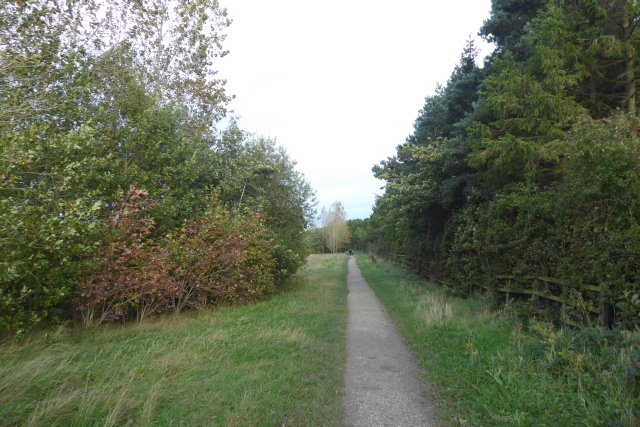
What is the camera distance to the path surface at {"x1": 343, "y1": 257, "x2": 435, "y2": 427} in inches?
172

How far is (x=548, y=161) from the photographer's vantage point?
31.4 feet

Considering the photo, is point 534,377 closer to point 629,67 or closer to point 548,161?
point 548,161

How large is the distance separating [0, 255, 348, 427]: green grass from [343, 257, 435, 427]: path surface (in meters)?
0.22

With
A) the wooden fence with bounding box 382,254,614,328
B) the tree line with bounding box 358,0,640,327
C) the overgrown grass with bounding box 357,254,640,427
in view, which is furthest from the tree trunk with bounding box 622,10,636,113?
the overgrown grass with bounding box 357,254,640,427

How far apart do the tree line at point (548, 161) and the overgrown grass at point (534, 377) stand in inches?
30.7

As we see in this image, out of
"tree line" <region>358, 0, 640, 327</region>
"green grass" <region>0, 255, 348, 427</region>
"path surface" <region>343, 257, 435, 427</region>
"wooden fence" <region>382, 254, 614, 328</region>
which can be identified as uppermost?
"tree line" <region>358, 0, 640, 327</region>

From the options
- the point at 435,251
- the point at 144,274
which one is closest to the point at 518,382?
the point at 144,274

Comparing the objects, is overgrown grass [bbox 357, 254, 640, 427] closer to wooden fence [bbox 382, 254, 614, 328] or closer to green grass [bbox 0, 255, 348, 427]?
wooden fence [bbox 382, 254, 614, 328]

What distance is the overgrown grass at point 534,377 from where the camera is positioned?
3.80 meters

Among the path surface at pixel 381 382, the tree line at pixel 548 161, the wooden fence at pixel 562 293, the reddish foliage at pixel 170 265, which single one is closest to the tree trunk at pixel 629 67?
the tree line at pixel 548 161

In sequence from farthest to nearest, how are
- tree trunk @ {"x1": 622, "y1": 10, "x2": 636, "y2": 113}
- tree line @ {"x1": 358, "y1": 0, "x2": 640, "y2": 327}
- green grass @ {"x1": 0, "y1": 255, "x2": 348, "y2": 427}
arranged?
tree trunk @ {"x1": 622, "y1": 10, "x2": 636, "y2": 113} < tree line @ {"x1": 358, "y1": 0, "x2": 640, "y2": 327} < green grass @ {"x1": 0, "y1": 255, "x2": 348, "y2": 427}

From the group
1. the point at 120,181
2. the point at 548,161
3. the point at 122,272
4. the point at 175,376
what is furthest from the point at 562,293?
the point at 120,181

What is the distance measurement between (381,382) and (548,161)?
7.50 meters

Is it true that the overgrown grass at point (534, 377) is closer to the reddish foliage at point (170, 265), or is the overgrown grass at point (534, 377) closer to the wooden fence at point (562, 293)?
the wooden fence at point (562, 293)
